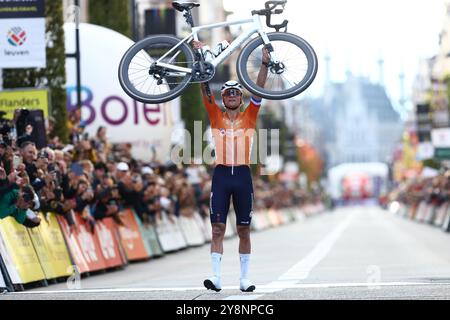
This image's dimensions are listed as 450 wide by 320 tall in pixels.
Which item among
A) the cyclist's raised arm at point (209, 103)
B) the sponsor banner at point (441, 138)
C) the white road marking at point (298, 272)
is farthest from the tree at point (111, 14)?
the sponsor banner at point (441, 138)

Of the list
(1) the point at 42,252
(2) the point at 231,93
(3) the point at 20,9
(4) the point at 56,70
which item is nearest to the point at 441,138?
(4) the point at 56,70

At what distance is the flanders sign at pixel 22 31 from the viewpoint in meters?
22.5

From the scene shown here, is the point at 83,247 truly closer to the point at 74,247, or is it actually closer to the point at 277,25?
the point at 74,247

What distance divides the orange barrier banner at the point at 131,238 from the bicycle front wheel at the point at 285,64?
10.8 m

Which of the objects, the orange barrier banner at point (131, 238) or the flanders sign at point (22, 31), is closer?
the flanders sign at point (22, 31)

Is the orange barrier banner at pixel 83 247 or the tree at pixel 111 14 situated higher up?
the tree at pixel 111 14

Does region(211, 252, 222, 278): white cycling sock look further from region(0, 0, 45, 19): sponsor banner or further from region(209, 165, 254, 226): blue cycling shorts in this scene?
region(0, 0, 45, 19): sponsor banner

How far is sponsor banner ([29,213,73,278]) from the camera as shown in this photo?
20.2 metres

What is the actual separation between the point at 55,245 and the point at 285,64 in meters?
6.49

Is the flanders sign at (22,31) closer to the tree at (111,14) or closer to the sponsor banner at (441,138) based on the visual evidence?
the tree at (111,14)

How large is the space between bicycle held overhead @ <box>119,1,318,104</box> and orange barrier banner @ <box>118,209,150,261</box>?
10.4 metres
